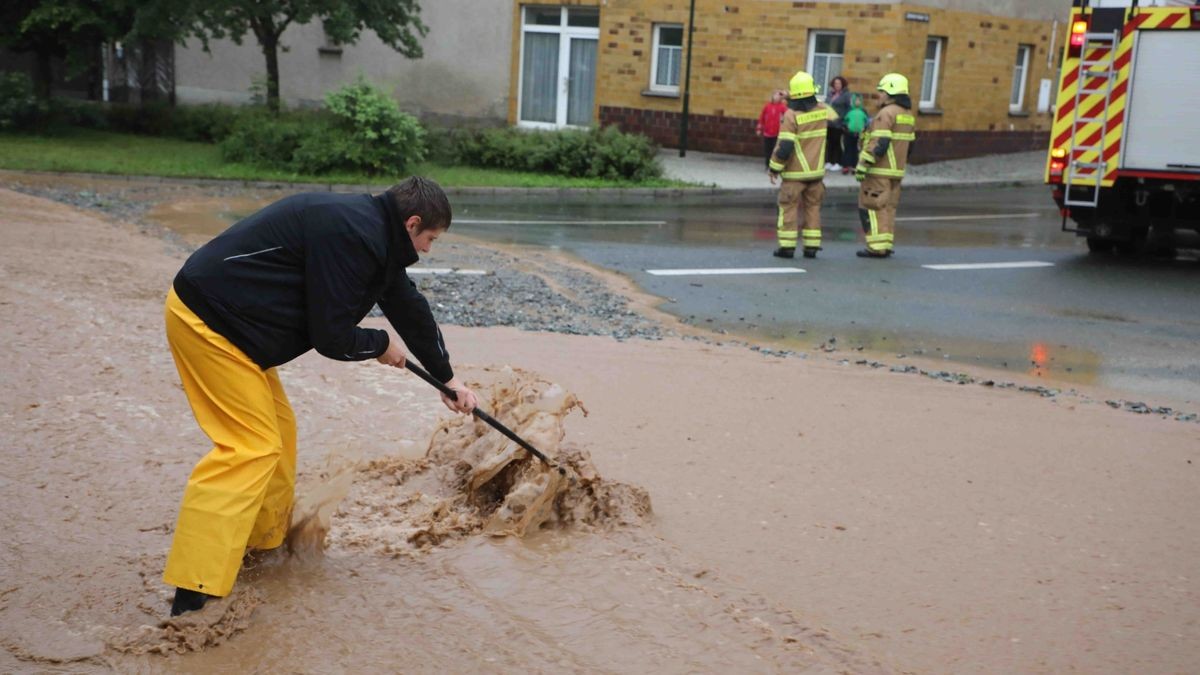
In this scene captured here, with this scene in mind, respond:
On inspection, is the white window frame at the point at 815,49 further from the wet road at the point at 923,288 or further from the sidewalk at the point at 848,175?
the wet road at the point at 923,288

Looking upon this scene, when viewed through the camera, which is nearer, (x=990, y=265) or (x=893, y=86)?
(x=990, y=265)

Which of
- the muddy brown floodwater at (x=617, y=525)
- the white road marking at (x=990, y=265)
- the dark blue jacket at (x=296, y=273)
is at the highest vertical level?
the dark blue jacket at (x=296, y=273)

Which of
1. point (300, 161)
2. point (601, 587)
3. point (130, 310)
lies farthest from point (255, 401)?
point (300, 161)

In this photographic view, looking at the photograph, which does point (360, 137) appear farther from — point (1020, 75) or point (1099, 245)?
point (1020, 75)

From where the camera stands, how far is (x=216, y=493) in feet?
13.8

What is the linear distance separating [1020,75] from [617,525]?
26198 mm

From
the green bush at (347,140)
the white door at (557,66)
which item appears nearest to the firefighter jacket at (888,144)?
the green bush at (347,140)

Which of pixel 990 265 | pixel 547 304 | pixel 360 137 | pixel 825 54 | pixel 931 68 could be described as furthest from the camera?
pixel 931 68

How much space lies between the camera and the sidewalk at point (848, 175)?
74.7ft

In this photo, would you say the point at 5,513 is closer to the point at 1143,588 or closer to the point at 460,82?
the point at 1143,588

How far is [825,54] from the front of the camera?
25.3 meters

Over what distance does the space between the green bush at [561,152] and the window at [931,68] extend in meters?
7.36

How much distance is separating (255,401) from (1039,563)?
127 inches

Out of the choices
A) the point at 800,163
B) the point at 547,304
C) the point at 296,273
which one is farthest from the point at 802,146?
the point at 296,273
